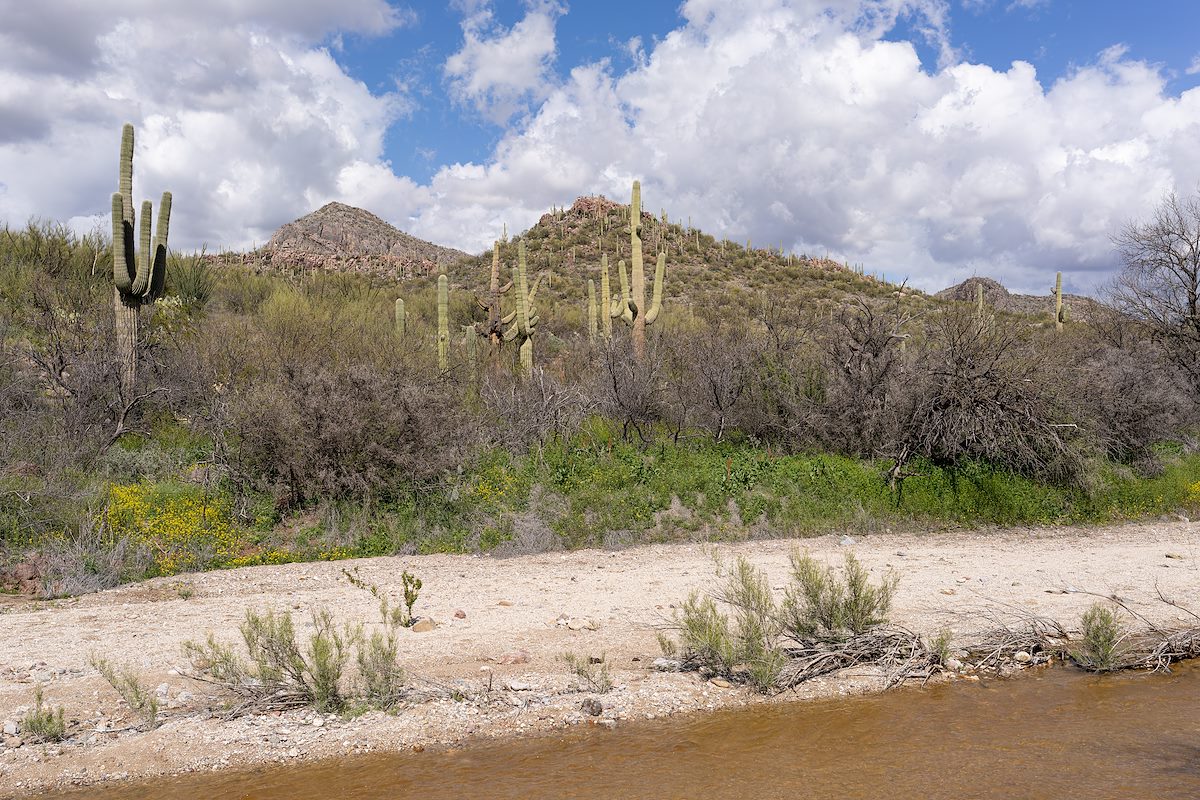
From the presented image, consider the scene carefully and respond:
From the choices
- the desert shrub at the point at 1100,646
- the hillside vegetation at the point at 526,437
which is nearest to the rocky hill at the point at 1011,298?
the hillside vegetation at the point at 526,437

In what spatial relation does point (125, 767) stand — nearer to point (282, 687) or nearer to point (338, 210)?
point (282, 687)

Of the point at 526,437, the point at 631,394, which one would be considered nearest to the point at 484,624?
the point at 526,437

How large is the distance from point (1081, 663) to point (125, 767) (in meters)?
8.97

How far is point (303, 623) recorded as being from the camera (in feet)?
31.0

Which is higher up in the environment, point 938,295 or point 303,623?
point 938,295

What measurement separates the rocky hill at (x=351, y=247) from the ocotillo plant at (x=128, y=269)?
33677 mm

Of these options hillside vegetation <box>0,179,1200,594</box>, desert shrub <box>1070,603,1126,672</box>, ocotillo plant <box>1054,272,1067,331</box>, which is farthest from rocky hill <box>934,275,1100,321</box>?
desert shrub <box>1070,603,1126,672</box>

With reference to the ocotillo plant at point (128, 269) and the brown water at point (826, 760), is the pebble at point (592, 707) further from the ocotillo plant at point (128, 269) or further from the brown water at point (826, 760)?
the ocotillo plant at point (128, 269)

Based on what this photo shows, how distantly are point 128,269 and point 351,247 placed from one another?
49.8 m

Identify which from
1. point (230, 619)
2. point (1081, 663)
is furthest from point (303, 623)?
point (1081, 663)

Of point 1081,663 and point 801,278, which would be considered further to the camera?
point 801,278

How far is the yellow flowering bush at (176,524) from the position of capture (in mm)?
12289

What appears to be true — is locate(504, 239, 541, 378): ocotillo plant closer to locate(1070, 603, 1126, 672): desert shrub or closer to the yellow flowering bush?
the yellow flowering bush

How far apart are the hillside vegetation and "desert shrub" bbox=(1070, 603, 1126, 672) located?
6.23 m
